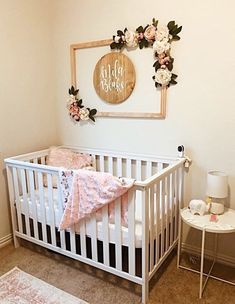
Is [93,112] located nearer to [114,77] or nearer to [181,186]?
[114,77]

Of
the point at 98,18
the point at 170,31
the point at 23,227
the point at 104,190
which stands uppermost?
the point at 98,18

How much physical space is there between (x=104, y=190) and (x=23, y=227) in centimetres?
125

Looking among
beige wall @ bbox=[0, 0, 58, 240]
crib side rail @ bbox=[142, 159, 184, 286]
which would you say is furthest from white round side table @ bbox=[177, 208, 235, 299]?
beige wall @ bbox=[0, 0, 58, 240]

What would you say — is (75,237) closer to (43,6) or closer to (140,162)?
(140,162)

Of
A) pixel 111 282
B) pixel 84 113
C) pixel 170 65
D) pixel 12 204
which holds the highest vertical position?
Result: pixel 170 65

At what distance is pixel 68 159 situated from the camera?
274 centimetres

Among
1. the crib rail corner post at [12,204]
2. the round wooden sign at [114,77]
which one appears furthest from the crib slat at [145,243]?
the crib rail corner post at [12,204]

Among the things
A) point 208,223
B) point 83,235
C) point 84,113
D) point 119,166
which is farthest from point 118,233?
point 84,113

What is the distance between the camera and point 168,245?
230 centimetres

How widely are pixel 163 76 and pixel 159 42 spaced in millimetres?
270

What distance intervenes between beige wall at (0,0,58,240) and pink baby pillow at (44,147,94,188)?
0.28 meters

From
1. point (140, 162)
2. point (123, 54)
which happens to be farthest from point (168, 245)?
point (123, 54)

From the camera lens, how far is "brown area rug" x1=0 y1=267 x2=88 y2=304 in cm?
192

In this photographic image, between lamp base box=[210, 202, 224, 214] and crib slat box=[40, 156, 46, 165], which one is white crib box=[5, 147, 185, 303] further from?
lamp base box=[210, 202, 224, 214]
